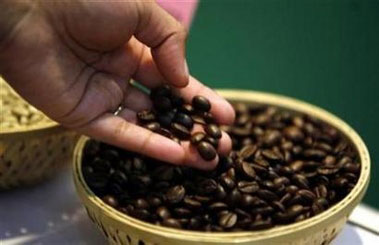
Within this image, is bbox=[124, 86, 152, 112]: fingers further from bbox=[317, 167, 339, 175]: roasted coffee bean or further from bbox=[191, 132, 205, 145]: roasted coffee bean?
bbox=[317, 167, 339, 175]: roasted coffee bean

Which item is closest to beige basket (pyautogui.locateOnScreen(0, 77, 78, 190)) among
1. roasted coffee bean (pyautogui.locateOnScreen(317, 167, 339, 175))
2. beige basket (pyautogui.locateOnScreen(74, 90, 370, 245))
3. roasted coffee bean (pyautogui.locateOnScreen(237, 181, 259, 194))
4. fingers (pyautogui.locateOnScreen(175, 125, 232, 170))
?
beige basket (pyautogui.locateOnScreen(74, 90, 370, 245))

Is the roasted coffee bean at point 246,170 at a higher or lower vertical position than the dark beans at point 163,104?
lower

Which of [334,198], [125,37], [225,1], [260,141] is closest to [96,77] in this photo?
[125,37]

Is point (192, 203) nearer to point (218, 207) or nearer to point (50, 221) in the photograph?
point (218, 207)

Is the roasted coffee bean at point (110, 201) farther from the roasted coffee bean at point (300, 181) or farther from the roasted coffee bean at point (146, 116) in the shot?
the roasted coffee bean at point (300, 181)

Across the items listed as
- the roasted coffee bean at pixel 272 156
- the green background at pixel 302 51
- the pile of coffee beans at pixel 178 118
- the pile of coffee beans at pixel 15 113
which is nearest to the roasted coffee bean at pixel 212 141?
the pile of coffee beans at pixel 178 118

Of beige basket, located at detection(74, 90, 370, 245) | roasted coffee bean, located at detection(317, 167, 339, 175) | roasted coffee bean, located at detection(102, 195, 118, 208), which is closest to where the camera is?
beige basket, located at detection(74, 90, 370, 245)
